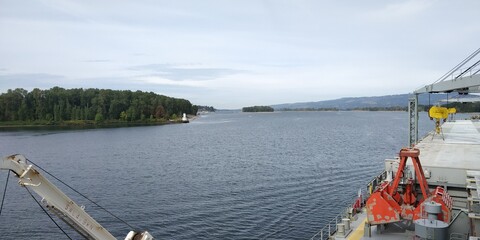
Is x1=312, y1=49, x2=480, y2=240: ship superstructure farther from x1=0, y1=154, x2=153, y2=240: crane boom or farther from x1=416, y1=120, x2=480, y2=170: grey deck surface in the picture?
x1=0, y1=154, x2=153, y2=240: crane boom

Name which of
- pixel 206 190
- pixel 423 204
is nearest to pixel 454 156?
pixel 423 204

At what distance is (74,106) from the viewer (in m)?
169

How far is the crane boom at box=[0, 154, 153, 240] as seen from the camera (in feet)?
42.1

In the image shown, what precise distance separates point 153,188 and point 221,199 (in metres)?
9.05

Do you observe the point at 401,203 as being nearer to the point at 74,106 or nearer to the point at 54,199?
the point at 54,199

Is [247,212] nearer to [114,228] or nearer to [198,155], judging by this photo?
[114,228]

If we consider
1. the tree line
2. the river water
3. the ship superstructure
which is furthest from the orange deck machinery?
the tree line

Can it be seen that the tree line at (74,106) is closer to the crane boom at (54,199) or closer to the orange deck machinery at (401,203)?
the orange deck machinery at (401,203)

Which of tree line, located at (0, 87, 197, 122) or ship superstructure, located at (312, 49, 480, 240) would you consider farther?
tree line, located at (0, 87, 197, 122)

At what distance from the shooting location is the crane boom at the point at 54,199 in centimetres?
1284

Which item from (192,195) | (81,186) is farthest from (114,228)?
(81,186)

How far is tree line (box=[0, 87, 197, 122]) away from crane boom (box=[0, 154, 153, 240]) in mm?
155743

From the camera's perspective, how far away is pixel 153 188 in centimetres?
4128

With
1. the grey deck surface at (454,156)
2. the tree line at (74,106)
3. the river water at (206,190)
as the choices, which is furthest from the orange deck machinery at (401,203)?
the tree line at (74,106)
